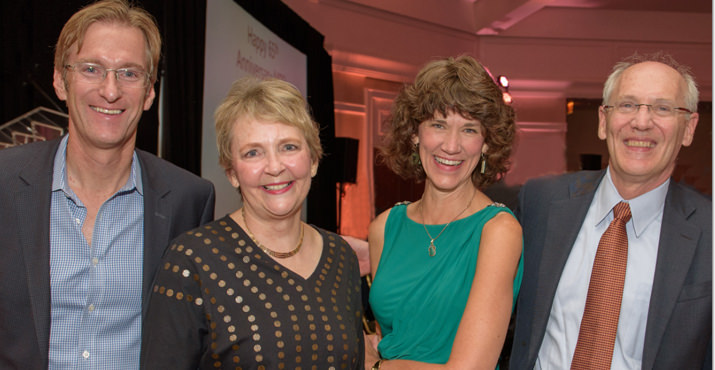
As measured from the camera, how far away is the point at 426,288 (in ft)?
6.68

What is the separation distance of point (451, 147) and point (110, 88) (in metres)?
1.14

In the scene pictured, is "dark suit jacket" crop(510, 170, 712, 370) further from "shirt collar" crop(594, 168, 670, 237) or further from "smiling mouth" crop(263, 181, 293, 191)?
"smiling mouth" crop(263, 181, 293, 191)

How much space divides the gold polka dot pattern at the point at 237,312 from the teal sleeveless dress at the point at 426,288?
0.31m

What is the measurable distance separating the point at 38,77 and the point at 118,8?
163 centimetres

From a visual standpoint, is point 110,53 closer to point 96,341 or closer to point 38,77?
point 96,341

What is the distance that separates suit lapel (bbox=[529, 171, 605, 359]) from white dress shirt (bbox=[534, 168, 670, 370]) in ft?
0.15

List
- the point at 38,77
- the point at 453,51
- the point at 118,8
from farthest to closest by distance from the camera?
the point at 453,51
the point at 38,77
the point at 118,8

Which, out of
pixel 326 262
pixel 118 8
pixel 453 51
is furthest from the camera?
pixel 453 51

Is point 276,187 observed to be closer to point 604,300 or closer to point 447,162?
point 447,162

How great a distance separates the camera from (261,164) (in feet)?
5.57

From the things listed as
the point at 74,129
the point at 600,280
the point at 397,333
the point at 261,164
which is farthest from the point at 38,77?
the point at 600,280

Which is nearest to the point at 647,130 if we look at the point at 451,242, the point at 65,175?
the point at 451,242

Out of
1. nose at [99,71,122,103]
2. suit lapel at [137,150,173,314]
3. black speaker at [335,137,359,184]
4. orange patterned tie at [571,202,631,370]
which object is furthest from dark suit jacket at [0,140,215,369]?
black speaker at [335,137,359,184]

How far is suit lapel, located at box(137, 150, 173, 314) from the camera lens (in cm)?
194
